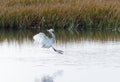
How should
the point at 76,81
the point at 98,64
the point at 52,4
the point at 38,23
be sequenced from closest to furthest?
the point at 76,81 < the point at 98,64 < the point at 38,23 < the point at 52,4

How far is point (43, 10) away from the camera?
15844mm

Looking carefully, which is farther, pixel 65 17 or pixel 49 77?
pixel 65 17

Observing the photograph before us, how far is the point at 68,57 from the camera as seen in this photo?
10258mm

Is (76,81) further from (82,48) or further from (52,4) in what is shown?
(52,4)

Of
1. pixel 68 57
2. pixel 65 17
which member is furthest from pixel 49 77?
pixel 65 17

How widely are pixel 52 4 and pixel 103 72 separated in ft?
27.3

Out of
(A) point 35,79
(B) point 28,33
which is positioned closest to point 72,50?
(A) point 35,79

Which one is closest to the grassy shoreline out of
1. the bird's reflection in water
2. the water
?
the water

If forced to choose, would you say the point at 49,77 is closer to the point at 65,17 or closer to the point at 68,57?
the point at 68,57

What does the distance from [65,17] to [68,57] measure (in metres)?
5.12

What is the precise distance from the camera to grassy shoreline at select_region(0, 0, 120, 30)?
49.6 ft

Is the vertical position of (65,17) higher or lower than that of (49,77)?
higher

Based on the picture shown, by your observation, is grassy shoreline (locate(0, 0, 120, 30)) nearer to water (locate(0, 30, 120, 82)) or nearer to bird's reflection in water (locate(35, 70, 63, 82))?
water (locate(0, 30, 120, 82))

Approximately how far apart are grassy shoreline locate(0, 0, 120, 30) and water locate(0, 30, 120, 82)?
1.31 metres
